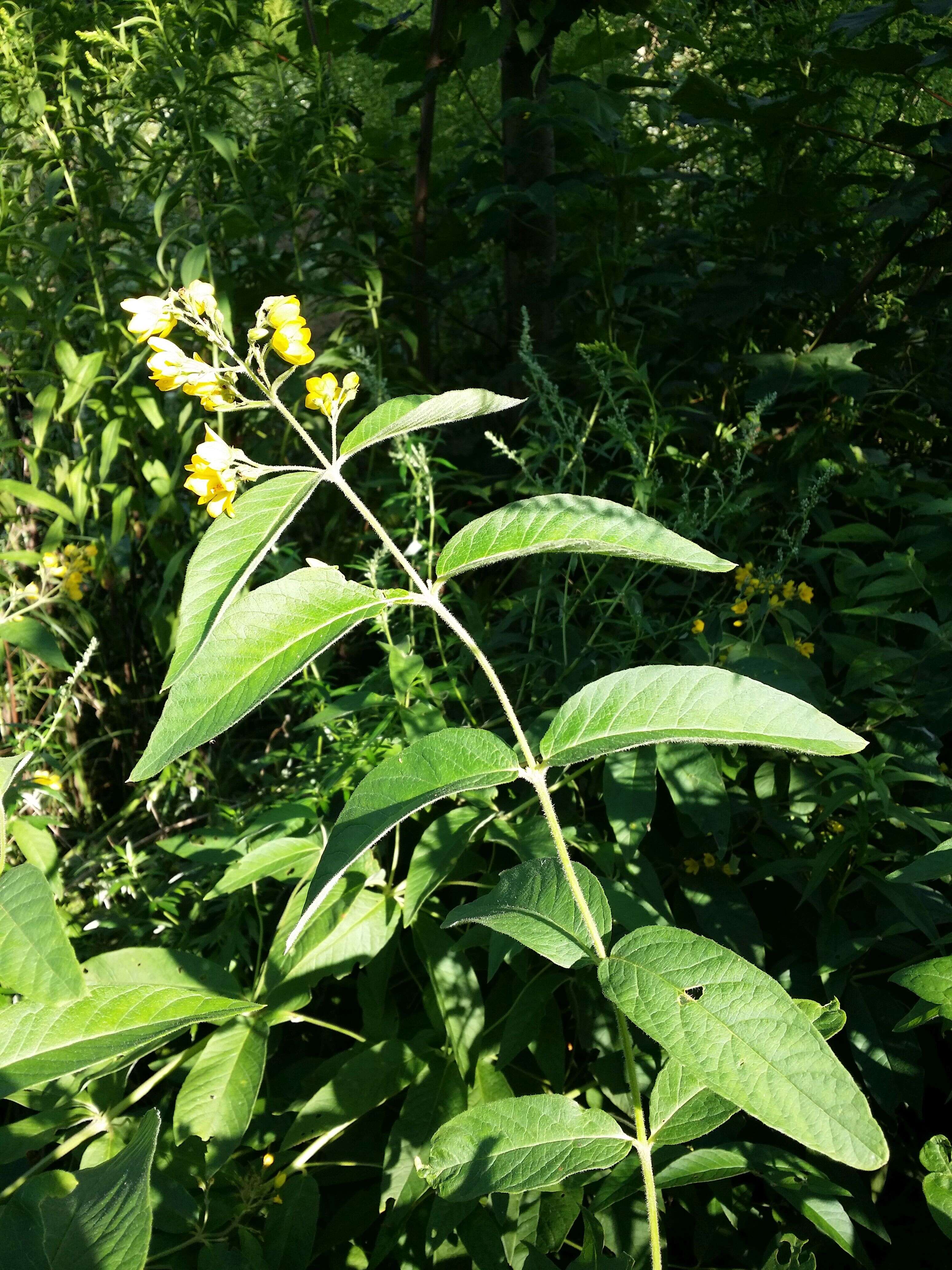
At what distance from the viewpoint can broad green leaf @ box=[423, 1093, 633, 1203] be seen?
691 millimetres

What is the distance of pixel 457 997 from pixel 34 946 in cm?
44

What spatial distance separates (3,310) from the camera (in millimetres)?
1848

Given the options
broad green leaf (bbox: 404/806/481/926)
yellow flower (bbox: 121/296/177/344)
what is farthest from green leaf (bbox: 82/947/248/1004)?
yellow flower (bbox: 121/296/177/344)

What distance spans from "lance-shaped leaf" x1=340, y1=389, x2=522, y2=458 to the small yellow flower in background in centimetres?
93

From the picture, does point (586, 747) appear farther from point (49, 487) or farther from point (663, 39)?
point (663, 39)

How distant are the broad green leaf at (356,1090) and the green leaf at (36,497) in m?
1.18

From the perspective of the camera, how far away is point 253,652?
25.6 inches

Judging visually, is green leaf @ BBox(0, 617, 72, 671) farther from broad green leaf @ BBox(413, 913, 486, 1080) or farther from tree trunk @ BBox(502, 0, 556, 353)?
tree trunk @ BBox(502, 0, 556, 353)

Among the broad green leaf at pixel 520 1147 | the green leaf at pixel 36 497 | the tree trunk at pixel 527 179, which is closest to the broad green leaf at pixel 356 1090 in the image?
the broad green leaf at pixel 520 1147

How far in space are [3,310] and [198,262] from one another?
531 millimetres

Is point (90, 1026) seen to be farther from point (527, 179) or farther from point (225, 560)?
point (527, 179)

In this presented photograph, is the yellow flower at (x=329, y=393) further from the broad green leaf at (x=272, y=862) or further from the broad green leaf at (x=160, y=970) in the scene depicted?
the broad green leaf at (x=160, y=970)

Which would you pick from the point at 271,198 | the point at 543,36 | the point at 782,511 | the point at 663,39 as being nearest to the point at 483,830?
the point at 782,511

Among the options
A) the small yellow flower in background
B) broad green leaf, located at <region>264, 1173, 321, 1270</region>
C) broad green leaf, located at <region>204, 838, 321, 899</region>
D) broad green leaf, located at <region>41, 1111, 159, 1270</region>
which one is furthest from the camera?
the small yellow flower in background
